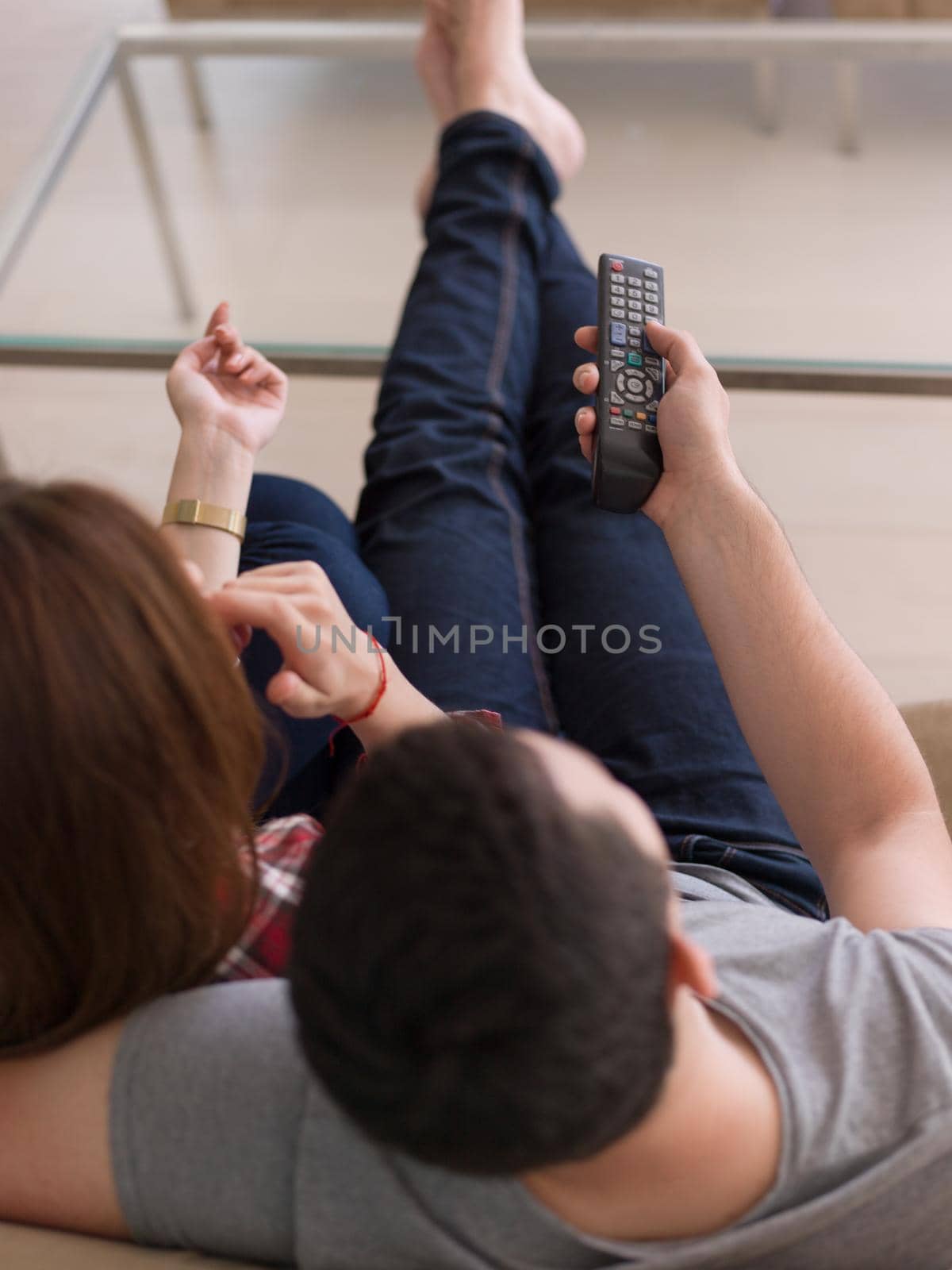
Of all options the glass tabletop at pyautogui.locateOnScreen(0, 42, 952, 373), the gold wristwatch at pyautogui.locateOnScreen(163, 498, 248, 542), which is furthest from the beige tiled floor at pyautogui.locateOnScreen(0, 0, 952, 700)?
the gold wristwatch at pyautogui.locateOnScreen(163, 498, 248, 542)

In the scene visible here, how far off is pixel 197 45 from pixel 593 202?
523mm

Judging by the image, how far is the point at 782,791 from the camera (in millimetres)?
711

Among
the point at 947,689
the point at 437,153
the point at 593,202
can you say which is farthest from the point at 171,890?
the point at 593,202

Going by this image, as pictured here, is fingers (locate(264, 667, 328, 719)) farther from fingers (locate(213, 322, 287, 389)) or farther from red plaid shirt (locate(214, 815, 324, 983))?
fingers (locate(213, 322, 287, 389))

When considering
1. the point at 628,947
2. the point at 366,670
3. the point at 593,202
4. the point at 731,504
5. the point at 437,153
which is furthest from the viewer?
the point at 593,202

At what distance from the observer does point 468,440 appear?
96 centimetres

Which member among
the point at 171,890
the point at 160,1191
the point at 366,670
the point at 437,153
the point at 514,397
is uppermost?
the point at 437,153

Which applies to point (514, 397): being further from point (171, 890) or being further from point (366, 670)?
point (171, 890)

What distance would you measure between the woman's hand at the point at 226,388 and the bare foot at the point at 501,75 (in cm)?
44

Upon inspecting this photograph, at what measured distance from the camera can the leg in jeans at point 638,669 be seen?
0.78 metres

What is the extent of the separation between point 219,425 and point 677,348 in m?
0.31

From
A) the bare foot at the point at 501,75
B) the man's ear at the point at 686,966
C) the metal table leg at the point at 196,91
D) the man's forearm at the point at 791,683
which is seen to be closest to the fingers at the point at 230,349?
the man's forearm at the point at 791,683

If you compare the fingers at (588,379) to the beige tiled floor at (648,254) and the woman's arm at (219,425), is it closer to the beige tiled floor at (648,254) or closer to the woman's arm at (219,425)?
the woman's arm at (219,425)

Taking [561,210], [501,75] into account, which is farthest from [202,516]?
[561,210]
